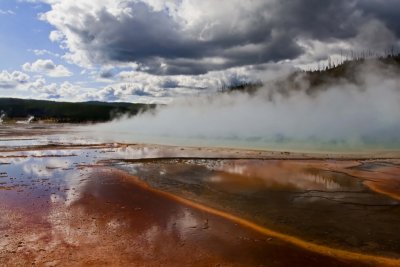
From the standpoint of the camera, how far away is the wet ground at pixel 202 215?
24.6 ft

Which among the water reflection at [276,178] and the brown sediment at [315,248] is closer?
the brown sediment at [315,248]

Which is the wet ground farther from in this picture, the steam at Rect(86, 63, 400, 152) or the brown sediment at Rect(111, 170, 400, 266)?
the steam at Rect(86, 63, 400, 152)

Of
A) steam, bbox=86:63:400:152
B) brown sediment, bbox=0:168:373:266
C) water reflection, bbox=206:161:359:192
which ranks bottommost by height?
brown sediment, bbox=0:168:373:266

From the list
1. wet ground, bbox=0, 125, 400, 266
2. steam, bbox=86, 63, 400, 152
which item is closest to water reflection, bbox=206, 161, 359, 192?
wet ground, bbox=0, 125, 400, 266

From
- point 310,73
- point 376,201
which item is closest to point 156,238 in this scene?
point 376,201

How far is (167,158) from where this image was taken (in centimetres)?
2220

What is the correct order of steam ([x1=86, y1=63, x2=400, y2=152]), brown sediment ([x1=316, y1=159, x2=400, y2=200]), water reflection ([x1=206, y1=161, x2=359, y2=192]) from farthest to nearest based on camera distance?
steam ([x1=86, y1=63, x2=400, y2=152]) < water reflection ([x1=206, y1=161, x2=359, y2=192]) < brown sediment ([x1=316, y1=159, x2=400, y2=200])

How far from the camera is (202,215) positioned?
10188mm

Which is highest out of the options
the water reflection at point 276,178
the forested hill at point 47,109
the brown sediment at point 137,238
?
the forested hill at point 47,109

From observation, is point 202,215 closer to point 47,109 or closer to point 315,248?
point 315,248

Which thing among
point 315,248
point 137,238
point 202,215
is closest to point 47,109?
point 202,215

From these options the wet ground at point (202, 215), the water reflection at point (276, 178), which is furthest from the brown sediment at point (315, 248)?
the water reflection at point (276, 178)

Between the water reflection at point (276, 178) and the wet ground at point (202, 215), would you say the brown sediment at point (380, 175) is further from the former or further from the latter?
the water reflection at point (276, 178)

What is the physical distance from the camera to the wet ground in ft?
24.6
